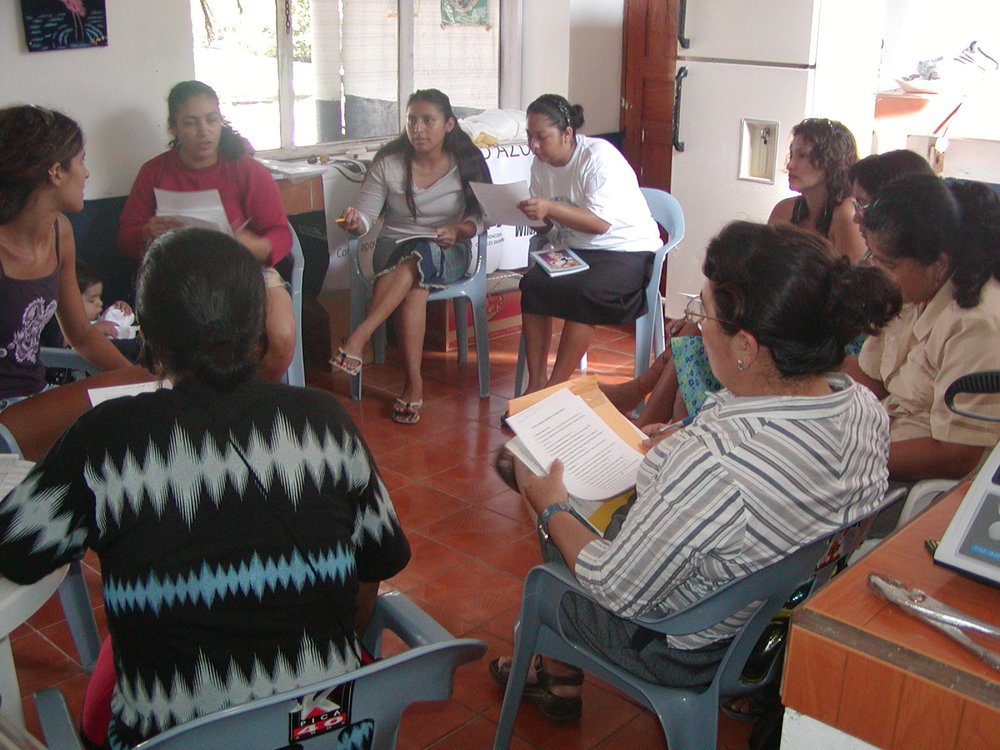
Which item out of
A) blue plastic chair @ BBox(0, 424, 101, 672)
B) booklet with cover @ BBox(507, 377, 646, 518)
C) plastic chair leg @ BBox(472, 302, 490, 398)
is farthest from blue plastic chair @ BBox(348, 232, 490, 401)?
booklet with cover @ BBox(507, 377, 646, 518)

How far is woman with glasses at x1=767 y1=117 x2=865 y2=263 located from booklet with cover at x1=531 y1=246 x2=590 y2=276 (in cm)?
79

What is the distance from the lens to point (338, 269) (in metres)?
4.35

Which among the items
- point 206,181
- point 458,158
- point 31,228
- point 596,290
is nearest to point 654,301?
point 596,290

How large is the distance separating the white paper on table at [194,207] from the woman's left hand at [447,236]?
2.55 ft

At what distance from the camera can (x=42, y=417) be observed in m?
2.25

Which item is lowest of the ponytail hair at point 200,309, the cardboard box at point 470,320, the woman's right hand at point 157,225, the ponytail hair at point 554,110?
the cardboard box at point 470,320

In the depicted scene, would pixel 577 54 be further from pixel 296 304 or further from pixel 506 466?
pixel 506 466

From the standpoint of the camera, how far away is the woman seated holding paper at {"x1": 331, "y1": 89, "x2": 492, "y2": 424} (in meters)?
3.92

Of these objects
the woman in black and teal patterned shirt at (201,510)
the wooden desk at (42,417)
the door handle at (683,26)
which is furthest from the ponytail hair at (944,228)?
the door handle at (683,26)

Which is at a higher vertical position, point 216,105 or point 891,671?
point 216,105

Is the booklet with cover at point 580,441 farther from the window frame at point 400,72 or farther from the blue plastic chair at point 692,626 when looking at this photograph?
the window frame at point 400,72

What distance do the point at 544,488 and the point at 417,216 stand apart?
8.10 feet

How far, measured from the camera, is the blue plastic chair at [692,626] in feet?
4.93

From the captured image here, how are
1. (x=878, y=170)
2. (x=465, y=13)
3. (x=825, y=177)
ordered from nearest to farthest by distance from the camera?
(x=878, y=170), (x=825, y=177), (x=465, y=13)
